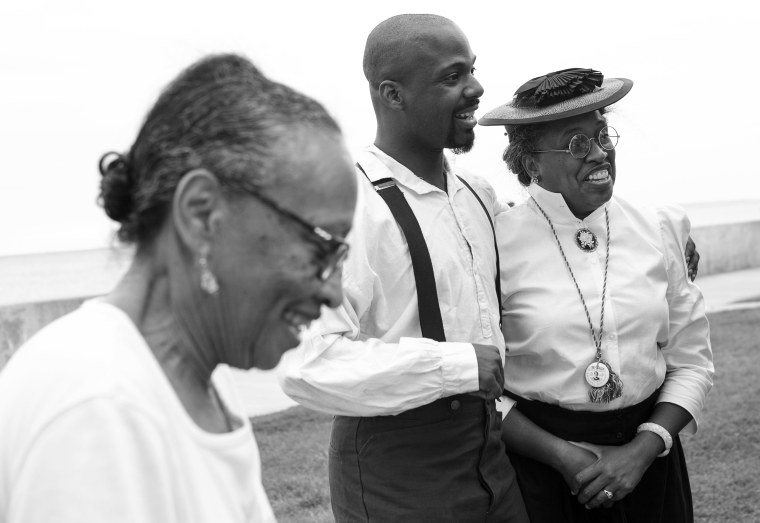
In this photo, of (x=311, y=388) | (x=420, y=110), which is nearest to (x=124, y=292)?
(x=311, y=388)

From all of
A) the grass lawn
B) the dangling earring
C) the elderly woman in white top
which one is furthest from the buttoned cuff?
the grass lawn

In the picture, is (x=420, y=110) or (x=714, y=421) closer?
(x=420, y=110)

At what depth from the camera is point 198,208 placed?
1353 millimetres

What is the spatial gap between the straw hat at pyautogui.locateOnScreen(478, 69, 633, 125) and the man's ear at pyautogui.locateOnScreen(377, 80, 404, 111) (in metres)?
0.40

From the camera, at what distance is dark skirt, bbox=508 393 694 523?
9.73 ft

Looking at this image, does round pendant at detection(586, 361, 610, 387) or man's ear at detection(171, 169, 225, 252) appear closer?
man's ear at detection(171, 169, 225, 252)

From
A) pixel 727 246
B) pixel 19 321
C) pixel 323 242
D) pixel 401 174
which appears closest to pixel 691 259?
pixel 401 174

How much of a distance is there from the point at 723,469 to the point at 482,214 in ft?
10.2

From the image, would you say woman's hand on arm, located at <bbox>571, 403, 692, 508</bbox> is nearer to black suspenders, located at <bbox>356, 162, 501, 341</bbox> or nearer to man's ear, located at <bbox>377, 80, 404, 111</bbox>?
black suspenders, located at <bbox>356, 162, 501, 341</bbox>

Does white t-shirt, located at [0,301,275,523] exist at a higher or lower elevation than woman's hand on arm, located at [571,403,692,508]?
higher

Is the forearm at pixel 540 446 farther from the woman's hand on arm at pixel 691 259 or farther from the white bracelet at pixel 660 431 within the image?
the woman's hand on arm at pixel 691 259

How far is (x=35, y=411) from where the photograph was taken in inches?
45.7

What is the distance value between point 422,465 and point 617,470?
625 mm

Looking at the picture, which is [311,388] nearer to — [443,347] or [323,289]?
[443,347]
